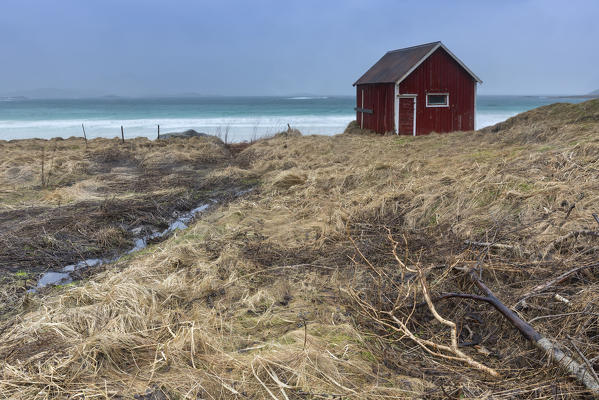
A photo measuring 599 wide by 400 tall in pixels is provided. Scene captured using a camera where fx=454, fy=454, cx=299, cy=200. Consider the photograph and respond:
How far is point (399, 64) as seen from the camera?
18.6 m

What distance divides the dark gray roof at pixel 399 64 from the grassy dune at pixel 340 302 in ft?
33.0

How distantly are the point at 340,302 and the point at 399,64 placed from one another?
1613cm

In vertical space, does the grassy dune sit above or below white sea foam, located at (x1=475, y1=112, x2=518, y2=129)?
below

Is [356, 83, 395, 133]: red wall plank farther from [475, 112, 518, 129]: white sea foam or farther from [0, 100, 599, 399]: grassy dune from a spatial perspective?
[475, 112, 518, 129]: white sea foam

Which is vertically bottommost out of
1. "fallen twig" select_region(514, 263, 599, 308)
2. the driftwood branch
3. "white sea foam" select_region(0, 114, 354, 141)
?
the driftwood branch

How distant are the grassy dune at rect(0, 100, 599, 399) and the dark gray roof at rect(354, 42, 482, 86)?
10.1 meters

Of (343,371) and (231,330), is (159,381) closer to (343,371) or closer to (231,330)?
(231,330)

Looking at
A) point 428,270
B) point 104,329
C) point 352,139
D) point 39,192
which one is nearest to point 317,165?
point 352,139

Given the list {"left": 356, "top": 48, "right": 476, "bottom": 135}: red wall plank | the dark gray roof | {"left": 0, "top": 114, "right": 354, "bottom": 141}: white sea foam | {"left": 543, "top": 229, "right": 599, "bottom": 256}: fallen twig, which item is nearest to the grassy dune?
{"left": 543, "top": 229, "right": 599, "bottom": 256}: fallen twig

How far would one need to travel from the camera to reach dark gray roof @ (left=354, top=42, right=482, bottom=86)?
680 inches

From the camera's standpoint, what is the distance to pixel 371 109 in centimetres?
1952

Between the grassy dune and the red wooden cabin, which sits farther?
the red wooden cabin

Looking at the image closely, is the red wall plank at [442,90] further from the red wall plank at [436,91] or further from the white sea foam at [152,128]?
the white sea foam at [152,128]

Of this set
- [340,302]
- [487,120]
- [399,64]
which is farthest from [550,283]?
[487,120]
